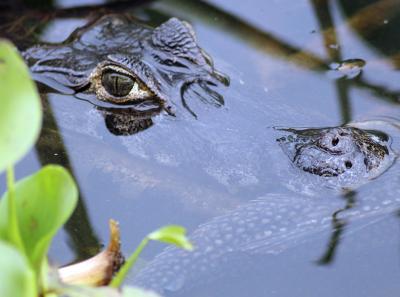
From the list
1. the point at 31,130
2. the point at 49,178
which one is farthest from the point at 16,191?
the point at 31,130

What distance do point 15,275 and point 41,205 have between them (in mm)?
276

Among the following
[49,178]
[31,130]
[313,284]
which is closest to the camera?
[31,130]

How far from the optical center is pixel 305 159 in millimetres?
3025

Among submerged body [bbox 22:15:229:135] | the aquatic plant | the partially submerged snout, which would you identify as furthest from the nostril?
the aquatic plant

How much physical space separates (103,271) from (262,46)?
249 centimetres

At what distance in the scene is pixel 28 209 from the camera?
1918mm

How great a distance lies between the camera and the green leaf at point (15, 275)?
1.67 m

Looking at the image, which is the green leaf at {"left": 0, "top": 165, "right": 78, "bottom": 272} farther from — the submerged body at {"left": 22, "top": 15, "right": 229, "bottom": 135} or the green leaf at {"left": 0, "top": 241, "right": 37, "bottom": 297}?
the submerged body at {"left": 22, "top": 15, "right": 229, "bottom": 135}

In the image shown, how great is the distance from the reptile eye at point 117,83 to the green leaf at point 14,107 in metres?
1.62

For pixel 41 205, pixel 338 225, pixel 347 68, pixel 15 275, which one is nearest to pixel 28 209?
pixel 41 205

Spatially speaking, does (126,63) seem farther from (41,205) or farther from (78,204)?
(41,205)

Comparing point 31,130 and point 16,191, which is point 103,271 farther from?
point 31,130

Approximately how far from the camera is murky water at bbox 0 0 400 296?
2982mm

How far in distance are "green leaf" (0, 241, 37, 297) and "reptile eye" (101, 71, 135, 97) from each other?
1.70 meters
